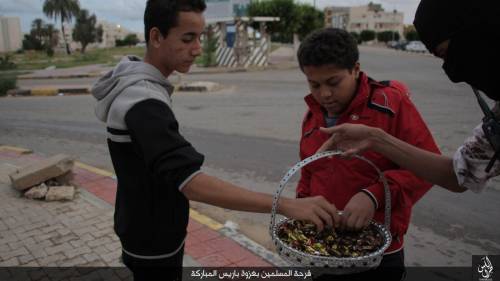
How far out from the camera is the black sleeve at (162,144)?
147 centimetres

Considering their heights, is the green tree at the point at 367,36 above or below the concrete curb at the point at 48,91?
above

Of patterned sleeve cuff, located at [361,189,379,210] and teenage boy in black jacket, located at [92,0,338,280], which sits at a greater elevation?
teenage boy in black jacket, located at [92,0,338,280]

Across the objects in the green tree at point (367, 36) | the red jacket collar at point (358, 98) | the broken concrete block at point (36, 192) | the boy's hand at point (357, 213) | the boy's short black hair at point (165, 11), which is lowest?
the broken concrete block at point (36, 192)

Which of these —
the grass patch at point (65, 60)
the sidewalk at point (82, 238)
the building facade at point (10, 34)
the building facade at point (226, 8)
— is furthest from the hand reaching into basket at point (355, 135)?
the building facade at point (10, 34)

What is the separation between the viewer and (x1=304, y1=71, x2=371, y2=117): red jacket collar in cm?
200

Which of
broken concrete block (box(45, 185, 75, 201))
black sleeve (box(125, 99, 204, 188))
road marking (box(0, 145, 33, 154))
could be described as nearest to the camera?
black sleeve (box(125, 99, 204, 188))

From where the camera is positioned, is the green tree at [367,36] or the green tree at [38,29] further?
the green tree at [367,36]

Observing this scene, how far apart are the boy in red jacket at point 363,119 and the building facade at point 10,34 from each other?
8621cm

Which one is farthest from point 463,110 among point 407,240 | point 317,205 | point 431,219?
point 317,205

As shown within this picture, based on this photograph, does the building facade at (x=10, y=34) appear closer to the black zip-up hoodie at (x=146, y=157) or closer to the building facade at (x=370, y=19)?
the building facade at (x=370, y=19)

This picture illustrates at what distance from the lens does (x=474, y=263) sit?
350 centimetres

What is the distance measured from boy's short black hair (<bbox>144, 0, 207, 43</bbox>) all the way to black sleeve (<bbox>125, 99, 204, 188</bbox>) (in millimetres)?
426

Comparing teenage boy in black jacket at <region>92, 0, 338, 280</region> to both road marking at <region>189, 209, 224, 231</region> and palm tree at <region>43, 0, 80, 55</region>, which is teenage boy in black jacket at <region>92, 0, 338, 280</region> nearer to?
road marking at <region>189, 209, 224, 231</region>

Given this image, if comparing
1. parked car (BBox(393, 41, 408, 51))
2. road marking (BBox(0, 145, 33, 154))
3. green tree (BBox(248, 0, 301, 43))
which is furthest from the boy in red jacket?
parked car (BBox(393, 41, 408, 51))
